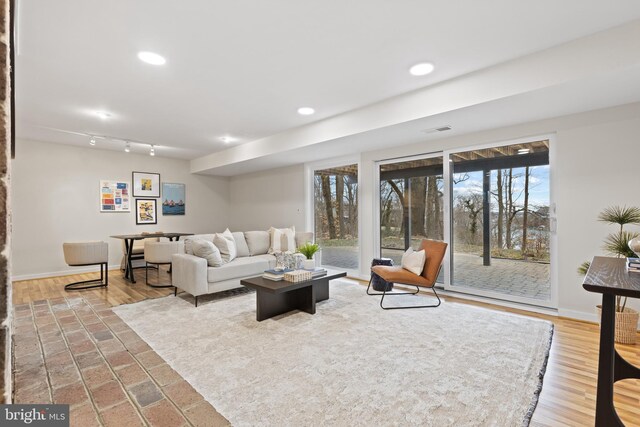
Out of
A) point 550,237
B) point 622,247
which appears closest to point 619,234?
point 622,247

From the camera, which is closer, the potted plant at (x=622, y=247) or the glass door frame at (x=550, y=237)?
the potted plant at (x=622, y=247)

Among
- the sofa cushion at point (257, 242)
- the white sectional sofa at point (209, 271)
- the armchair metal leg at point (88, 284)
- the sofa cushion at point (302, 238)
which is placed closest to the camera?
Result: the white sectional sofa at point (209, 271)

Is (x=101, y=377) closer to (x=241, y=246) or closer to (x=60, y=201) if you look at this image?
(x=241, y=246)

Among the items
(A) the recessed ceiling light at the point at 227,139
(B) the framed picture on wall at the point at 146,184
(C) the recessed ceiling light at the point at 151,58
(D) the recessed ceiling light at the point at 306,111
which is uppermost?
(C) the recessed ceiling light at the point at 151,58

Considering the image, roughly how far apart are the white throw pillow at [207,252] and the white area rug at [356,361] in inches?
21.8

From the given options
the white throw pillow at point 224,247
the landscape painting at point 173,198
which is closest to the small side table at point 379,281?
the white throw pillow at point 224,247

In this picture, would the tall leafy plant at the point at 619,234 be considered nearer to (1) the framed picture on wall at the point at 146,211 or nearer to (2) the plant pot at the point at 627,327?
(2) the plant pot at the point at 627,327

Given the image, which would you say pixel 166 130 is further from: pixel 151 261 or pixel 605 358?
pixel 605 358

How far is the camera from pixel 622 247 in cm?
278

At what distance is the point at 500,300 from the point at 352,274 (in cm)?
232

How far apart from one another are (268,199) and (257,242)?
6.37 ft

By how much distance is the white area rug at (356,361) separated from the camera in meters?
1.81

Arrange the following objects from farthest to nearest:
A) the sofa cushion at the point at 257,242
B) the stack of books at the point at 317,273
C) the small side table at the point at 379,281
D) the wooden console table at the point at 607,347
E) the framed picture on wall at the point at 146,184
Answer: the framed picture on wall at the point at 146,184 < the sofa cushion at the point at 257,242 < the small side table at the point at 379,281 < the stack of books at the point at 317,273 < the wooden console table at the point at 607,347

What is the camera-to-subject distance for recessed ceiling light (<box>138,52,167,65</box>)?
2.56 meters
